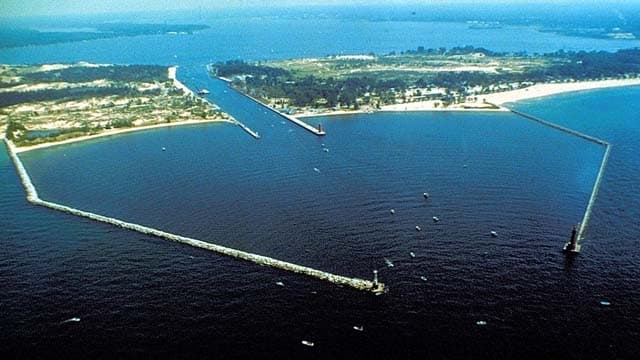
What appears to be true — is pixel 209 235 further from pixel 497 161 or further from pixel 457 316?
pixel 497 161


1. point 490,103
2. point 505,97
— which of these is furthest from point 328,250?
point 505,97

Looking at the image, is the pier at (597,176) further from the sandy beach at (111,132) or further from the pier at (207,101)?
the sandy beach at (111,132)

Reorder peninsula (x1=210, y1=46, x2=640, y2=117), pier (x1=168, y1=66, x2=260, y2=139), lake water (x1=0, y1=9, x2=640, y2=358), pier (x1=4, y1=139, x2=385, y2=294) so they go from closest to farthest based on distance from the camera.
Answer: lake water (x1=0, y1=9, x2=640, y2=358), pier (x1=4, y1=139, x2=385, y2=294), pier (x1=168, y1=66, x2=260, y2=139), peninsula (x1=210, y1=46, x2=640, y2=117)

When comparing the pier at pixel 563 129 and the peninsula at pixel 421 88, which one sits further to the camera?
the peninsula at pixel 421 88

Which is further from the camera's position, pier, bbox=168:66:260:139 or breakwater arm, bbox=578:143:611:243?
pier, bbox=168:66:260:139

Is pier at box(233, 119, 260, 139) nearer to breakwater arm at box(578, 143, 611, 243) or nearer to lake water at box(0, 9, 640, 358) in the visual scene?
lake water at box(0, 9, 640, 358)

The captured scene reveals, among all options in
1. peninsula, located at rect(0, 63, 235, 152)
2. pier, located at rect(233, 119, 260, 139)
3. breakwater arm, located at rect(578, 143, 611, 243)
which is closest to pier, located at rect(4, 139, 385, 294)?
breakwater arm, located at rect(578, 143, 611, 243)

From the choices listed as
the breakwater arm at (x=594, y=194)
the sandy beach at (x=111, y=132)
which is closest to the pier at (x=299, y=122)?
the sandy beach at (x=111, y=132)
